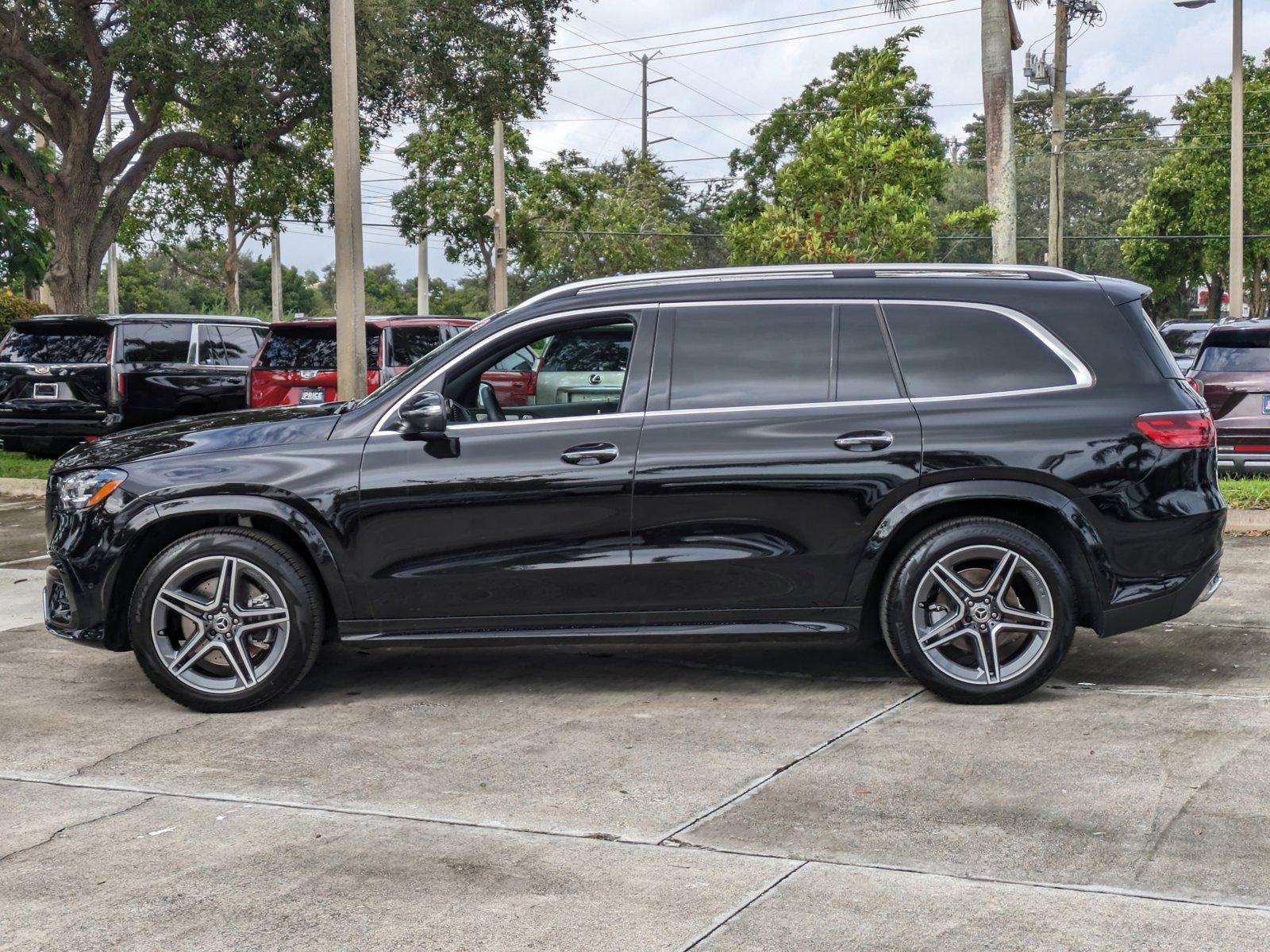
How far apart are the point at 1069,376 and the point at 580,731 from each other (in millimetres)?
2573

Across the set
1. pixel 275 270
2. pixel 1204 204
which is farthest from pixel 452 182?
pixel 1204 204

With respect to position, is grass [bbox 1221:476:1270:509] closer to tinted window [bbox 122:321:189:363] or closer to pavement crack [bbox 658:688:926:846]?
pavement crack [bbox 658:688:926:846]

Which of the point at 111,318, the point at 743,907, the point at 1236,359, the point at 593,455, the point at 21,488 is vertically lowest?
the point at 743,907

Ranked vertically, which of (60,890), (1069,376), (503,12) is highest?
(503,12)

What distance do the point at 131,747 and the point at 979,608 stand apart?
3523 millimetres

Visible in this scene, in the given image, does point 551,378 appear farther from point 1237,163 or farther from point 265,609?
point 1237,163

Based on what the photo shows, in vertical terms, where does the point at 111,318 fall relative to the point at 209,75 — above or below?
below

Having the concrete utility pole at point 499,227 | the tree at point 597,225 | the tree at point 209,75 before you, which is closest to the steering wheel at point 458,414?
the tree at point 209,75

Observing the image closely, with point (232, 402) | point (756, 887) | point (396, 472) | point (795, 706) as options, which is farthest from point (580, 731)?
point (232, 402)

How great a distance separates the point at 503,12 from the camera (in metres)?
24.7

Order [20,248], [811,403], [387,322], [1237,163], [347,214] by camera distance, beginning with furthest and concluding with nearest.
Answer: [20,248]
[1237,163]
[387,322]
[347,214]
[811,403]

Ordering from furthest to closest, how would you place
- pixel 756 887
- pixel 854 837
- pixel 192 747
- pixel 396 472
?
pixel 396 472, pixel 192 747, pixel 854 837, pixel 756 887

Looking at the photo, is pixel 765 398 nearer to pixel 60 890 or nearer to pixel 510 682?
pixel 510 682

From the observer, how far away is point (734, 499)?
247 inches
